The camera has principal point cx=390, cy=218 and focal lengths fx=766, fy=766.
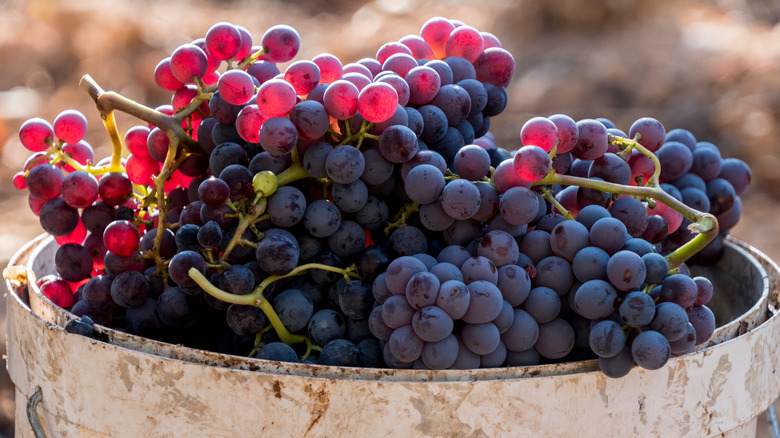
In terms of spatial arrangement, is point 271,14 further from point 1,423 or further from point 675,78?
Result: point 1,423

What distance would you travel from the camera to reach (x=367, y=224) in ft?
3.16

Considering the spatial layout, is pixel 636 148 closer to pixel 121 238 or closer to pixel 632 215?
pixel 632 215

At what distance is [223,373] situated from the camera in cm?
82

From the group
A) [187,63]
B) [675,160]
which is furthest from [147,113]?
[675,160]

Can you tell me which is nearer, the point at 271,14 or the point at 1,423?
the point at 1,423

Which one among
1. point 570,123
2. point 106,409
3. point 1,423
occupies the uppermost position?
point 570,123

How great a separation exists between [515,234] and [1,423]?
8.14 ft

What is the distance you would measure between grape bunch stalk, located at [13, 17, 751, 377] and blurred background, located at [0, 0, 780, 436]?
3.47 meters

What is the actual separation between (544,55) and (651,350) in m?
4.55

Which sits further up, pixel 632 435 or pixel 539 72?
pixel 539 72

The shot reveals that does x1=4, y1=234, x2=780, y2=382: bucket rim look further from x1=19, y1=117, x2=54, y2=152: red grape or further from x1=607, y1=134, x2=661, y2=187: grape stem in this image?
x1=19, y1=117, x2=54, y2=152: red grape

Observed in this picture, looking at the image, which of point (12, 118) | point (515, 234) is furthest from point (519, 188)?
point (12, 118)

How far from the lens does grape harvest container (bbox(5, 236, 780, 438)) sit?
0.81 meters

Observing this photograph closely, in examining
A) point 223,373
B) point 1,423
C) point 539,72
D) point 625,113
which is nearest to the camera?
point 223,373
